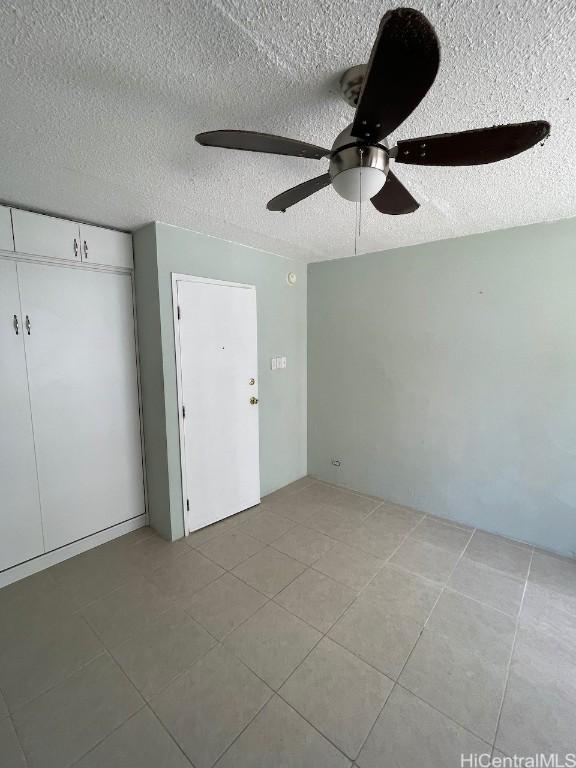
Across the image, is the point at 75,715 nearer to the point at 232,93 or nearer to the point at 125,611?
the point at 125,611

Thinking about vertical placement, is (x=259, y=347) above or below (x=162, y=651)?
above

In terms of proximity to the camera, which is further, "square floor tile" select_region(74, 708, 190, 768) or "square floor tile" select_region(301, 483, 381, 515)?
"square floor tile" select_region(301, 483, 381, 515)

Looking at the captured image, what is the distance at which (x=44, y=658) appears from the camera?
60.8 inches

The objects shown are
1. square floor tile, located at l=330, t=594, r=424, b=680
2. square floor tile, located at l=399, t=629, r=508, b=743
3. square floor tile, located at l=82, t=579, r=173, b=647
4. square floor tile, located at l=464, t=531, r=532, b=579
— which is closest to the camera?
square floor tile, located at l=399, t=629, r=508, b=743

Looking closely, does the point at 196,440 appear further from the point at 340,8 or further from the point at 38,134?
the point at 340,8

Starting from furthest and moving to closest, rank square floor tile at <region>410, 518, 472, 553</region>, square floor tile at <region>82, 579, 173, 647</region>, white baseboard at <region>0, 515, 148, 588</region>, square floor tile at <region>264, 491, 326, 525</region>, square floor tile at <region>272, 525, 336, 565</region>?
square floor tile at <region>264, 491, 326, 525</region>
square floor tile at <region>410, 518, 472, 553</region>
square floor tile at <region>272, 525, 336, 565</region>
white baseboard at <region>0, 515, 148, 588</region>
square floor tile at <region>82, 579, 173, 647</region>

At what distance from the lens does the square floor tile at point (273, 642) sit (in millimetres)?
1484

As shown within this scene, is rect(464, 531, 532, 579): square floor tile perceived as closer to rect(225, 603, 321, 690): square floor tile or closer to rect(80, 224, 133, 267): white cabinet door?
rect(225, 603, 321, 690): square floor tile

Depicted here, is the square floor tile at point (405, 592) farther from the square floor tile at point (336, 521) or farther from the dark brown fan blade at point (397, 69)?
the dark brown fan blade at point (397, 69)

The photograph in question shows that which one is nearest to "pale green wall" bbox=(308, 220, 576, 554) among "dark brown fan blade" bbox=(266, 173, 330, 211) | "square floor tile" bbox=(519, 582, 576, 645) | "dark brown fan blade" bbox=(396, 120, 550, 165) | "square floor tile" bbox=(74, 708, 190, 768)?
"square floor tile" bbox=(519, 582, 576, 645)

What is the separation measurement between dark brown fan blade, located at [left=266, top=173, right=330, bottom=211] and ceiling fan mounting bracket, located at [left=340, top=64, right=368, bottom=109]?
0.23 meters

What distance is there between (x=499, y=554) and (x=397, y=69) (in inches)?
110

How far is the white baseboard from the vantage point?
2041 millimetres

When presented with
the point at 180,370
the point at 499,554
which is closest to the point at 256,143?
the point at 180,370
